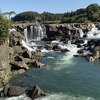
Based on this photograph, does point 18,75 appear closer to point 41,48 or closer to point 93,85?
point 93,85

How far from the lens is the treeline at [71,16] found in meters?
113

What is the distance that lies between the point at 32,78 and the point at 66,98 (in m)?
10.8

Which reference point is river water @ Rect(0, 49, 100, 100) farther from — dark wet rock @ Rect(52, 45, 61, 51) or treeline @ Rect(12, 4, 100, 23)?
treeline @ Rect(12, 4, 100, 23)

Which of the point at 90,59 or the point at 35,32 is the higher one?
the point at 35,32

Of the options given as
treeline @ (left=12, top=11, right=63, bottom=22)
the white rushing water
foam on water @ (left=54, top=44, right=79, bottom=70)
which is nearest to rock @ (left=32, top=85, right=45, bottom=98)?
foam on water @ (left=54, top=44, right=79, bottom=70)

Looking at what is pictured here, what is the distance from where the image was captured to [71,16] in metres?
138

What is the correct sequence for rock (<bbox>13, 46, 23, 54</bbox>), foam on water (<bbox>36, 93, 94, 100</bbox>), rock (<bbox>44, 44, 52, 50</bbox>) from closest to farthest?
foam on water (<bbox>36, 93, 94, 100</bbox>) < rock (<bbox>13, 46, 23, 54</bbox>) < rock (<bbox>44, 44, 52, 50</bbox>)

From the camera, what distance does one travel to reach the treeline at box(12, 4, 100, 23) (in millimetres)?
113375

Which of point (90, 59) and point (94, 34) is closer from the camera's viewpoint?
point (90, 59)

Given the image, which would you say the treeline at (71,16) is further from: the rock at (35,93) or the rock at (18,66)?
the rock at (35,93)

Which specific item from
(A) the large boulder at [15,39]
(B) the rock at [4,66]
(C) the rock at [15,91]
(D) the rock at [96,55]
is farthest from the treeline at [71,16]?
(C) the rock at [15,91]

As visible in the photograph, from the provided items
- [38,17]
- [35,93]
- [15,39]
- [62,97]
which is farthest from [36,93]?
[38,17]

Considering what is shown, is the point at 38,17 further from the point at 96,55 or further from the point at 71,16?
the point at 96,55

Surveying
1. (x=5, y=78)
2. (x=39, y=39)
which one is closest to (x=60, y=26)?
(x=39, y=39)
